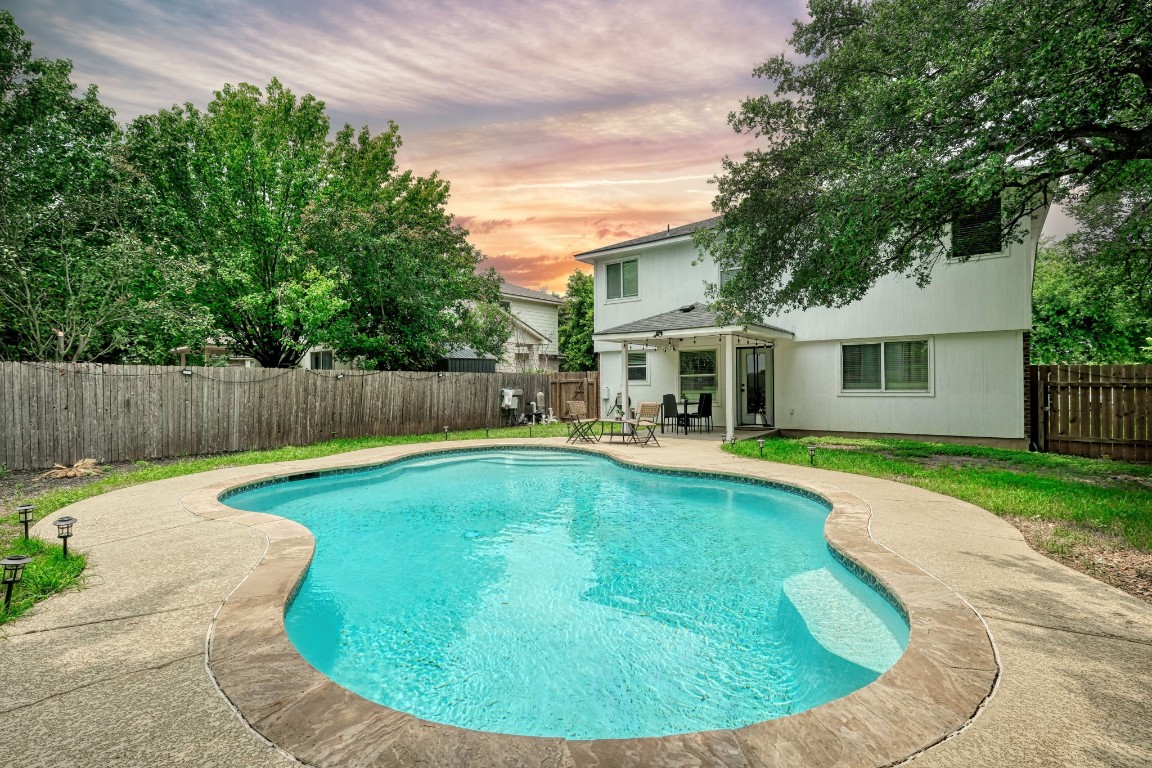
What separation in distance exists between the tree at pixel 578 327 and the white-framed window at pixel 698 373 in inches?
636

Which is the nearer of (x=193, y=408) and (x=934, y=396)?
(x=193, y=408)

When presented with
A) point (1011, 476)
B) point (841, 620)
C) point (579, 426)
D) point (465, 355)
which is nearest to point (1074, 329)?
point (1011, 476)

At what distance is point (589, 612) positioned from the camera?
14.3 feet


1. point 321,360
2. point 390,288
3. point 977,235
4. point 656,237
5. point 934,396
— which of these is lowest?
point 934,396

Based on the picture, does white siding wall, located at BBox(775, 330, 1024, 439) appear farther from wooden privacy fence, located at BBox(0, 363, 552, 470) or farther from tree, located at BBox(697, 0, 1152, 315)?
wooden privacy fence, located at BBox(0, 363, 552, 470)

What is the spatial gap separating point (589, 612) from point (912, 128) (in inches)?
329

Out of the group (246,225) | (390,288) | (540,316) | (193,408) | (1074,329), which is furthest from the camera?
(540,316)

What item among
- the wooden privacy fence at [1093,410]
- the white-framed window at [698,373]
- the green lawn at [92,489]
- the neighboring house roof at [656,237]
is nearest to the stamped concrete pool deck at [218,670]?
the green lawn at [92,489]

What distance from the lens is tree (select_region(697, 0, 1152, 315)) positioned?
5547 millimetres

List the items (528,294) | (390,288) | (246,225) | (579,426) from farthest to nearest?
(528,294) → (390,288) → (246,225) → (579,426)

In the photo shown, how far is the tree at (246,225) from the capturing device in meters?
14.2

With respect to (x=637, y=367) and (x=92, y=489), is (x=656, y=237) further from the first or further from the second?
(x=92, y=489)

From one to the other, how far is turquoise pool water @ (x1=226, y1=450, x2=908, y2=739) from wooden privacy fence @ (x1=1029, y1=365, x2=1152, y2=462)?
732cm

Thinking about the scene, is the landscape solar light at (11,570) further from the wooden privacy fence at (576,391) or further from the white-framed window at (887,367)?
the wooden privacy fence at (576,391)
